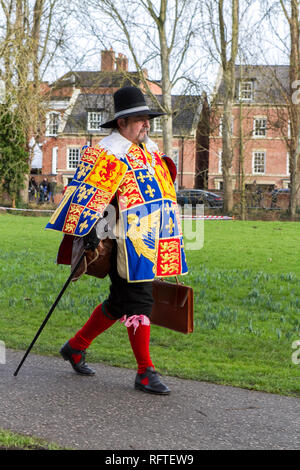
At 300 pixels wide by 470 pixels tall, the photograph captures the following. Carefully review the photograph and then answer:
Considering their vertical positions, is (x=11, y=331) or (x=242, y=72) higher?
(x=242, y=72)

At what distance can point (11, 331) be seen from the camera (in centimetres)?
→ 674

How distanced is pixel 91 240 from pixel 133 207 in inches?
13.8

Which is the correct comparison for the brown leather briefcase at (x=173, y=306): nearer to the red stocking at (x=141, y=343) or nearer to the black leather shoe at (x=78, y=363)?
the red stocking at (x=141, y=343)

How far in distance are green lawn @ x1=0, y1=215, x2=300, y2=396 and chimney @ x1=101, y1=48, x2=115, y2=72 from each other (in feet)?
51.3

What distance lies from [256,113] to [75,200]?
4586 centimetres

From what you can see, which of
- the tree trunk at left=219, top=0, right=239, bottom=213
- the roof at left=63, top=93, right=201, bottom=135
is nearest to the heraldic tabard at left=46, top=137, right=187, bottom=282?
the roof at left=63, top=93, right=201, bottom=135

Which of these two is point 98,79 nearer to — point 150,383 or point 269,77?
point 269,77

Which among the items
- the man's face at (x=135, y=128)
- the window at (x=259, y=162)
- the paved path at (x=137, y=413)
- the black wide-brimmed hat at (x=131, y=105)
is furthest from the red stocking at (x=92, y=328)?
the window at (x=259, y=162)

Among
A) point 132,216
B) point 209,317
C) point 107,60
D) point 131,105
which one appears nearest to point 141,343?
point 132,216

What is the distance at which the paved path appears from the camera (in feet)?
11.5

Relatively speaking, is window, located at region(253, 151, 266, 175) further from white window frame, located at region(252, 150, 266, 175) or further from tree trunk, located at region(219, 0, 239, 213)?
tree trunk, located at region(219, 0, 239, 213)

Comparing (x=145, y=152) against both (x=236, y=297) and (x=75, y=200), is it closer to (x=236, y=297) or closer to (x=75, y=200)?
(x=75, y=200)

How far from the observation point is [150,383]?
4527 mm
